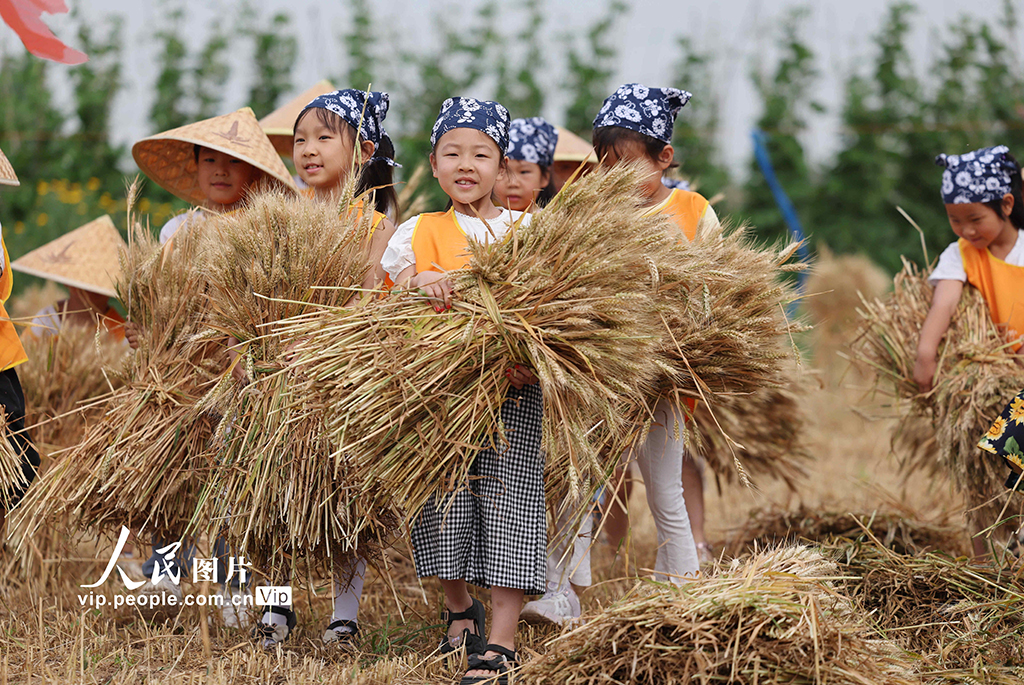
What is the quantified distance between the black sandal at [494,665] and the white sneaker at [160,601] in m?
1.05

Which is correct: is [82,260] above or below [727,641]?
above

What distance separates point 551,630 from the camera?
2.85 m

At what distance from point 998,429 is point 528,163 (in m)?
1.91

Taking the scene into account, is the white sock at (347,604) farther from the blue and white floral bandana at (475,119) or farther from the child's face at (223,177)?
the child's face at (223,177)

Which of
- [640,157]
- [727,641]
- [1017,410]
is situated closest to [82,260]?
[640,157]

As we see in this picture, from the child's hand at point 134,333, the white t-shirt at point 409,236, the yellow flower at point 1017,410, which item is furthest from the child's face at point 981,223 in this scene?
the child's hand at point 134,333

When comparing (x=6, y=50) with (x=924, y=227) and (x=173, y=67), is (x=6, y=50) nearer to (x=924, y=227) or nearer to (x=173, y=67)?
(x=173, y=67)

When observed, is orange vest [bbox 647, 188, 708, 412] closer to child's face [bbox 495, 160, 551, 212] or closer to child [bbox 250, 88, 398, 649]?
child's face [bbox 495, 160, 551, 212]

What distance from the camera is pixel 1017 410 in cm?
289

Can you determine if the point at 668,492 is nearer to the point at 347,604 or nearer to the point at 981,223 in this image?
the point at 347,604

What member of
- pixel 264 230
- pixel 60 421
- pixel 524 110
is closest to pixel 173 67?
pixel 524 110

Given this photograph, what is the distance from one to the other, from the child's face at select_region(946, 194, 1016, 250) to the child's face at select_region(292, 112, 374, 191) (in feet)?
6.69

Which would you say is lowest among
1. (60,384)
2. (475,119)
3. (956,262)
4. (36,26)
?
(60,384)

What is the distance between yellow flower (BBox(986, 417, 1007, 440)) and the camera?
290 centimetres
